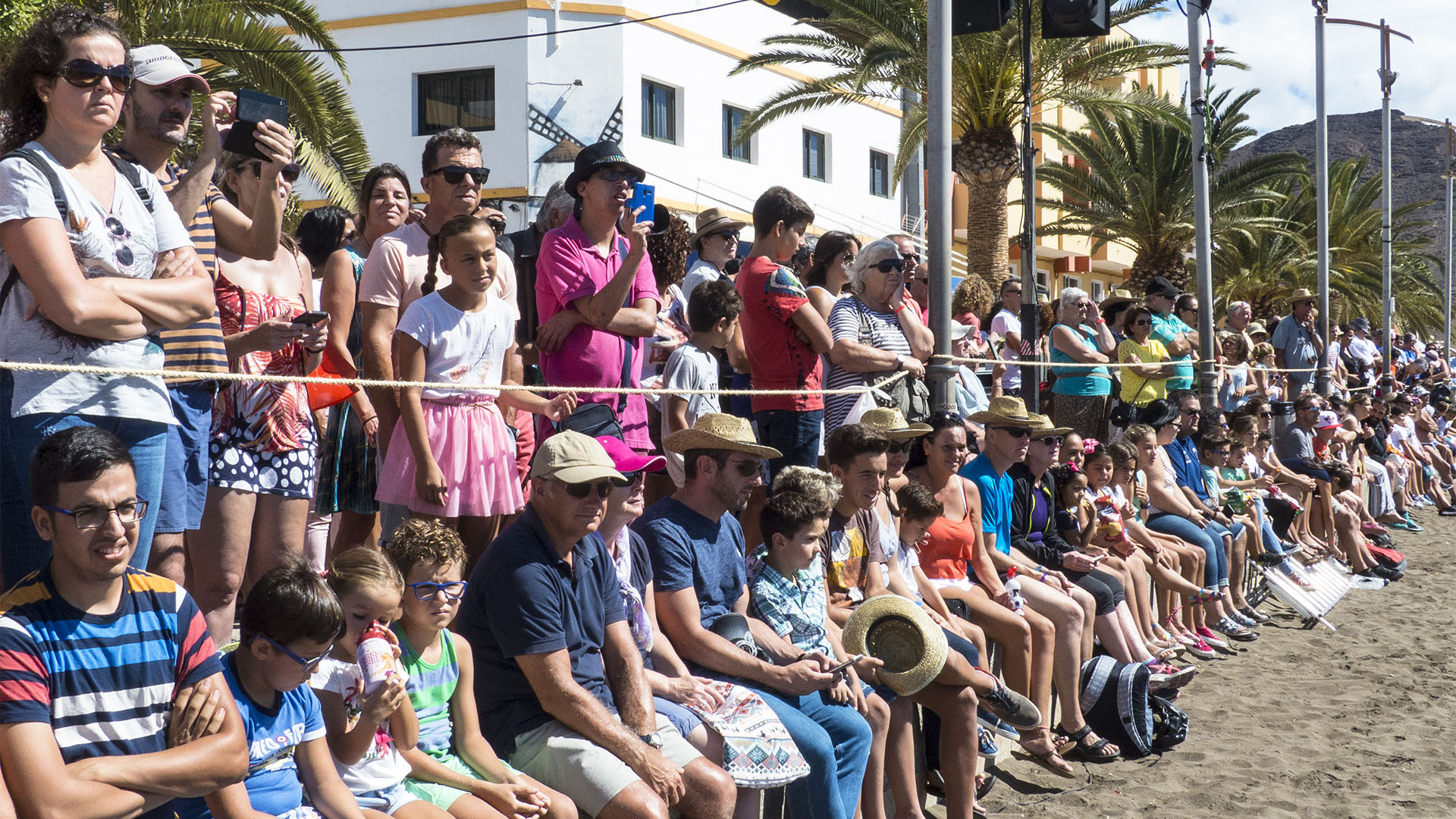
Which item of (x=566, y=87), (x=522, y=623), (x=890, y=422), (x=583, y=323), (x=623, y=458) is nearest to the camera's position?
(x=522, y=623)

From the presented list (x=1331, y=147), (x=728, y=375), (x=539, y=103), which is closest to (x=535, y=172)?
(x=539, y=103)

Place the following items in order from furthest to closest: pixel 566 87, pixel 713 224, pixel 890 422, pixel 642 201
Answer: pixel 566 87 < pixel 713 224 < pixel 890 422 < pixel 642 201

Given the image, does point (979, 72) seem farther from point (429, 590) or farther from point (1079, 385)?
point (429, 590)

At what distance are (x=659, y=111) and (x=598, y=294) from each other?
57.0 feet

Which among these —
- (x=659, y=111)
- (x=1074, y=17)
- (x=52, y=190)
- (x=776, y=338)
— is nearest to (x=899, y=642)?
(x=776, y=338)

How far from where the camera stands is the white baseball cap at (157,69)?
339 cm

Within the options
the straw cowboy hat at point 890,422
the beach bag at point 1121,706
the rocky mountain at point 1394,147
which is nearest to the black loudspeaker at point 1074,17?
the straw cowboy hat at point 890,422

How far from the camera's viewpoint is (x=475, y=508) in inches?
175

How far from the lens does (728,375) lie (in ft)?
24.2

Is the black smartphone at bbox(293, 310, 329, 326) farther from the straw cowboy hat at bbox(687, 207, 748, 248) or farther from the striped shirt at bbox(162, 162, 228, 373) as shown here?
the straw cowboy hat at bbox(687, 207, 748, 248)

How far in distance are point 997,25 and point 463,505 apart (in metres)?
4.61

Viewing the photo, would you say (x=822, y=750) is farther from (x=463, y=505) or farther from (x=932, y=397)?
(x=932, y=397)

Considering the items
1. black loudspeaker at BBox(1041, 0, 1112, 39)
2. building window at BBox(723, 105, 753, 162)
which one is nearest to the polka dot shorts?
black loudspeaker at BBox(1041, 0, 1112, 39)

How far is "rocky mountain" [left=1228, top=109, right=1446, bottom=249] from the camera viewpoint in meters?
108
